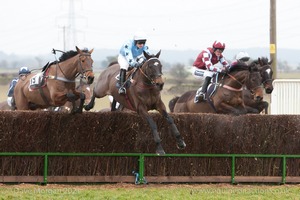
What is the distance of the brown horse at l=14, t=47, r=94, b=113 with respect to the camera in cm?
1250

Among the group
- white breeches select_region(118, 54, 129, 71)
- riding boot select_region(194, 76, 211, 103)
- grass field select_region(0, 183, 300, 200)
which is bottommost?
grass field select_region(0, 183, 300, 200)

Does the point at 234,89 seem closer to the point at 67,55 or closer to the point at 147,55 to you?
the point at 147,55

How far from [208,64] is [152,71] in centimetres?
331

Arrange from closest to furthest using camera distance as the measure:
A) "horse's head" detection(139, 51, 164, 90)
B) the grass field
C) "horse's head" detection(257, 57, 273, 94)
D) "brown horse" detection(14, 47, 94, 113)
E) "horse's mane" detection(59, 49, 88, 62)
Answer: the grass field → "horse's head" detection(139, 51, 164, 90) → "brown horse" detection(14, 47, 94, 113) → "horse's mane" detection(59, 49, 88, 62) → "horse's head" detection(257, 57, 273, 94)

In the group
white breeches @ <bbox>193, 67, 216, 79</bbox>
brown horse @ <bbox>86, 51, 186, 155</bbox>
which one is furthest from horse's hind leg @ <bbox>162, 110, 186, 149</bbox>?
white breeches @ <bbox>193, 67, 216, 79</bbox>

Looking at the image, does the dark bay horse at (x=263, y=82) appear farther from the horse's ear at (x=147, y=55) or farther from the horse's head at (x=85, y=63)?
the horse's head at (x=85, y=63)

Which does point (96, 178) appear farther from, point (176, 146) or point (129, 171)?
point (176, 146)

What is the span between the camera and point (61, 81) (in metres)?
13.0

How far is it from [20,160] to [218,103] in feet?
15.6

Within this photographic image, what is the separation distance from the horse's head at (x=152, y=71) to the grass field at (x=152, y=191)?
5.67ft

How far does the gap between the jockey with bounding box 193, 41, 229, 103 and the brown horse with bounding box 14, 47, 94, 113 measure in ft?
9.35

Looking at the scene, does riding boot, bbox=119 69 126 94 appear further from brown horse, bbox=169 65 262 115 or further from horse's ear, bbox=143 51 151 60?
brown horse, bbox=169 65 262 115

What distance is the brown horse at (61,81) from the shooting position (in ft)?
41.0

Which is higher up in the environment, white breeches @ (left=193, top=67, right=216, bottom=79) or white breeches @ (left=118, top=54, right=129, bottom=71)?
white breeches @ (left=118, top=54, right=129, bottom=71)
